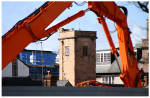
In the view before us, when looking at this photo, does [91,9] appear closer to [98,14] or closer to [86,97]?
[98,14]

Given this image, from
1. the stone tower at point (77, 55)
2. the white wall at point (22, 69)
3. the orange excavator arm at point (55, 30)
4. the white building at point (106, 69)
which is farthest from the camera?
the white building at point (106, 69)

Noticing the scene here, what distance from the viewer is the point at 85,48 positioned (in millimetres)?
34469

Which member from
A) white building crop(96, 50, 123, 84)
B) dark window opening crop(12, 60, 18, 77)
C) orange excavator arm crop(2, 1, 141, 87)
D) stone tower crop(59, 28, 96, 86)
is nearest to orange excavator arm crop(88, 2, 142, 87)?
orange excavator arm crop(2, 1, 141, 87)

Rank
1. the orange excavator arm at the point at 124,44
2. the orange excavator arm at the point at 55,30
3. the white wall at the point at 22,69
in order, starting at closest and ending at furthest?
the orange excavator arm at the point at 55,30, the orange excavator arm at the point at 124,44, the white wall at the point at 22,69

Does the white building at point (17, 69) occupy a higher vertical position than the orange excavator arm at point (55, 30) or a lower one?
lower

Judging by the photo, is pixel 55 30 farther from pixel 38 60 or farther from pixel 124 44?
pixel 38 60

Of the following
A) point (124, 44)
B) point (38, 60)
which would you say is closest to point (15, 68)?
point (38, 60)

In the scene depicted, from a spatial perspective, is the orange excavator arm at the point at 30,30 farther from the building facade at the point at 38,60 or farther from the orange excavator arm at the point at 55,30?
the building facade at the point at 38,60

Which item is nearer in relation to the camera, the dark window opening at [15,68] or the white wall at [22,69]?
the dark window opening at [15,68]

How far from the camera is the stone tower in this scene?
3427cm

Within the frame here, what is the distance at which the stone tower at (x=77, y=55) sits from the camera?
112 ft

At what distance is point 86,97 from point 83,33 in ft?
73.7

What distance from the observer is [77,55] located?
35031mm

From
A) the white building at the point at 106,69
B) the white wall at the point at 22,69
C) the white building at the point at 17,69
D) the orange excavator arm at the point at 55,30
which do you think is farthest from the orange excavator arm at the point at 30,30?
the white building at the point at 106,69
